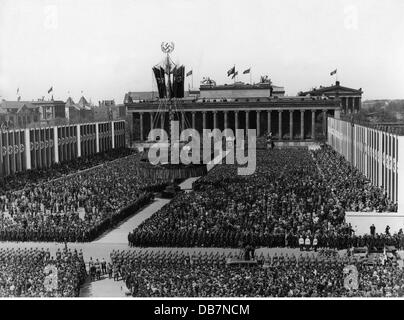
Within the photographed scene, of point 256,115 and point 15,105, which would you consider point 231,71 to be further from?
point 15,105

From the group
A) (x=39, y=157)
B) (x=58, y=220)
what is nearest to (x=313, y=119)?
(x=39, y=157)

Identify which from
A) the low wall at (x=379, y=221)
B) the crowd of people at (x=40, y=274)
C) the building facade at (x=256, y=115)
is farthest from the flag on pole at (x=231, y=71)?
the crowd of people at (x=40, y=274)

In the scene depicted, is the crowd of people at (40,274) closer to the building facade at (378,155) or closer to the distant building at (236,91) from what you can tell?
the building facade at (378,155)

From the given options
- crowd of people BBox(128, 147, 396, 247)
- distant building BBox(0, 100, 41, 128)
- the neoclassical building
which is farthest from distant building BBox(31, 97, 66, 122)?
crowd of people BBox(128, 147, 396, 247)

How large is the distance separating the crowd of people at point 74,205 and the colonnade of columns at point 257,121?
158 feet

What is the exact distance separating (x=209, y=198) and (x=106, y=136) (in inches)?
Result: 2243

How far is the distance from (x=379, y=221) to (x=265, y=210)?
24.3ft

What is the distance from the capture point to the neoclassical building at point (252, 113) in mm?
106938

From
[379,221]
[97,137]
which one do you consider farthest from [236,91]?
[379,221]

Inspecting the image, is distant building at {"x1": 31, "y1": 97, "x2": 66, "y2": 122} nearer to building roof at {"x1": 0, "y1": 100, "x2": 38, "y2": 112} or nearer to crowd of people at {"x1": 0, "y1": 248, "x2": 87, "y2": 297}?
building roof at {"x1": 0, "y1": 100, "x2": 38, "y2": 112}

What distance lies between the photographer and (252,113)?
112m

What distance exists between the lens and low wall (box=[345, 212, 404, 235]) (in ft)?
117

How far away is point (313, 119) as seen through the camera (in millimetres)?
106500

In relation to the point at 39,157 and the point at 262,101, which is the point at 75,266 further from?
the point at 262,101
